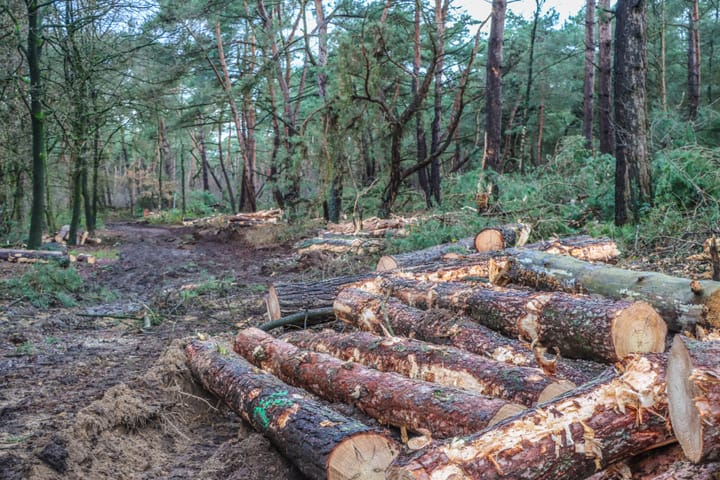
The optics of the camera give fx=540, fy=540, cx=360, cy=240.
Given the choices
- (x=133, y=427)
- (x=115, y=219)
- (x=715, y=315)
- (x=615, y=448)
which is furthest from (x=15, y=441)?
(x=115, y=219)

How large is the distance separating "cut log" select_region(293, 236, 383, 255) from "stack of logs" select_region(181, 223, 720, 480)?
14.0 feet

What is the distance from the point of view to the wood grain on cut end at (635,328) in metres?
3.82

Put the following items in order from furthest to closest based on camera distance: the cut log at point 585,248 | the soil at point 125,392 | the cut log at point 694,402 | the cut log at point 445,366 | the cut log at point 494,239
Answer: the cut log at point 494,239, the cut log at point 585,248, the soil at point 125,392, the cut log at point 445,366, the cut log at point 694,402

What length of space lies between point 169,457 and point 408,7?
1654 cm

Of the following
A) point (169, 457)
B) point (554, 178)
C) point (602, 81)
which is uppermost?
point (602, 81)

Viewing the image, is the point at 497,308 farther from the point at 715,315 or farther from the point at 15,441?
the point at 15,441

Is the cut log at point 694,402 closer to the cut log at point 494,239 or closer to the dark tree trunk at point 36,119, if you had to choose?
the cut log at point 494,239

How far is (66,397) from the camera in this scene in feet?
14.5

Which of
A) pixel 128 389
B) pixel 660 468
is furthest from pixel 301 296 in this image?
pixel 660 468

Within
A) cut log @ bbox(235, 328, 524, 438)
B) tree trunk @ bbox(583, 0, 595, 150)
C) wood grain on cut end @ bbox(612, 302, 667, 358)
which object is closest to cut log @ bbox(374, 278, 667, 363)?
wood grain on cut end @ bbox(612, 302, 667, 358)

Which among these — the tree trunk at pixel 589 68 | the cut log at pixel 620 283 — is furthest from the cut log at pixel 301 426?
the tree trunk at pixel 589 68

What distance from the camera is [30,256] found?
1237 cm

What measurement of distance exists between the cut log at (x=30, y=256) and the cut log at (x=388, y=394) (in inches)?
379

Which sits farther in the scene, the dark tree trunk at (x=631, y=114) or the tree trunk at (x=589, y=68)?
the tree trunk at (x=589, y=68)
